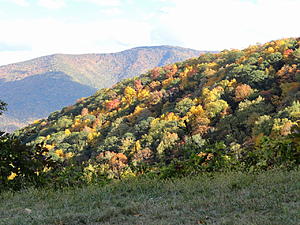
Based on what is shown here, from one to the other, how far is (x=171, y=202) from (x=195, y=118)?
54995 millimetres

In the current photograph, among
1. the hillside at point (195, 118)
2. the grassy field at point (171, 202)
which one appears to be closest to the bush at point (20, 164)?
the grassy field at point (171, 202)

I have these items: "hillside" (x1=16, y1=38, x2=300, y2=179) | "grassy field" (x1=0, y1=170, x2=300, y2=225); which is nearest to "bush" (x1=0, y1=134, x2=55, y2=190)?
"grassy field" (x1=0, y1=170, x2=300, y2=225)

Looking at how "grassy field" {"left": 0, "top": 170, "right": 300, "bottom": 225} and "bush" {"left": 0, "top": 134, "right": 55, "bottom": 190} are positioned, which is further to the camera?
"bush" {"left": 0, "top": 134, "right": 55, "bottom": 190}

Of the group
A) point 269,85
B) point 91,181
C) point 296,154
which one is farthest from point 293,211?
point 269,85

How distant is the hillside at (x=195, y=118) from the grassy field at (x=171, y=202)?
0.71 metres

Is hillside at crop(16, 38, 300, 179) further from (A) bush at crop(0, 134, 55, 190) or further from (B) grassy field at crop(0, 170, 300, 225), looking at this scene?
(A) bush at crop(0, 134, 55, 190)

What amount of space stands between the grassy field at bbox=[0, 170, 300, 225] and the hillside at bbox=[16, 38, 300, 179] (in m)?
0.71

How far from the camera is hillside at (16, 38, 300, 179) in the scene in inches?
245

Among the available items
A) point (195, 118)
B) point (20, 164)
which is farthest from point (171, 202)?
point (195, 118)

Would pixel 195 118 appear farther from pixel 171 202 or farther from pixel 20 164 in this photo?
pixel 171 202

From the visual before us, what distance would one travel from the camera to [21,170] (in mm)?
6852

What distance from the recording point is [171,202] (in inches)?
176

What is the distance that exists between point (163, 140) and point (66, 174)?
46.7 m

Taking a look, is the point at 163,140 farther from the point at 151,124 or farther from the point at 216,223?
the point at 216,223
